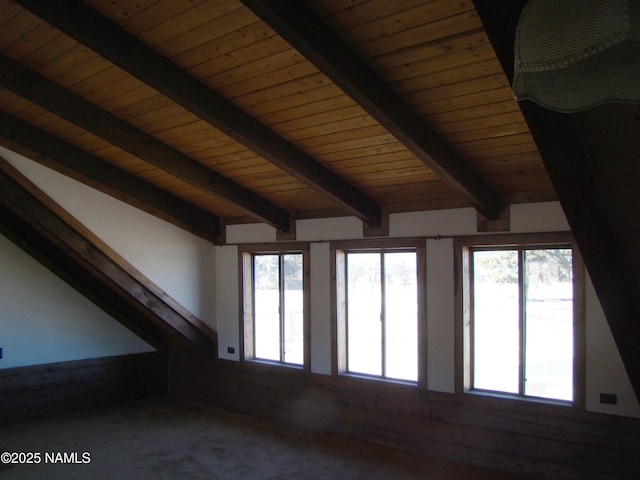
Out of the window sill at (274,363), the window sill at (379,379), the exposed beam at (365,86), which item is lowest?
the window sill at (274,363)

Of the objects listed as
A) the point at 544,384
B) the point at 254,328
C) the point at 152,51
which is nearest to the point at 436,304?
the point at 544,384

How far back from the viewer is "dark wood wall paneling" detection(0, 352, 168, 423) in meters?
6.14

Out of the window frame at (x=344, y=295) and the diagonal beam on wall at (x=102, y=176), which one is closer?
the diagonal beam on wall at (x=102, y=176)

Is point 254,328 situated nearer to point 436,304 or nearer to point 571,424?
point 436,304

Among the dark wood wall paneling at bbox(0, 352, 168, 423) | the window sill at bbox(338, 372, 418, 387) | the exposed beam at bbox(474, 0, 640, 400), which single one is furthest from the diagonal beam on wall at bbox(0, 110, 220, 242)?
the exposed beam at bbox(474, 0, 640, 400)

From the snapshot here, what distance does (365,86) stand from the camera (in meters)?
2.99

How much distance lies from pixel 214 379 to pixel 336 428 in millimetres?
2080

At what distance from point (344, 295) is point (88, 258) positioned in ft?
9.33

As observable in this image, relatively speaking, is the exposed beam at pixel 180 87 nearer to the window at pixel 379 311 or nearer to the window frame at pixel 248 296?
the window at pixel 379 311

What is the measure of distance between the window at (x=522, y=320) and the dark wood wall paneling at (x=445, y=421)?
24 centimetres

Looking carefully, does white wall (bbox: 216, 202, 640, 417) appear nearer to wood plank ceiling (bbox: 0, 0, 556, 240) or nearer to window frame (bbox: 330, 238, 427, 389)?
window frame (bbox: 330, 238, 427, 389)

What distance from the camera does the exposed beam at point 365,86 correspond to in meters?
2.56

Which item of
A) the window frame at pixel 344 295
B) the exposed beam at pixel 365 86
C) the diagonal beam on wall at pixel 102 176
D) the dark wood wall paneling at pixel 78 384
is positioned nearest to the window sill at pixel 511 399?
the window frame at pixel 344 295

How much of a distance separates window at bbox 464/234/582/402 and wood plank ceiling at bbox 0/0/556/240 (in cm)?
54
